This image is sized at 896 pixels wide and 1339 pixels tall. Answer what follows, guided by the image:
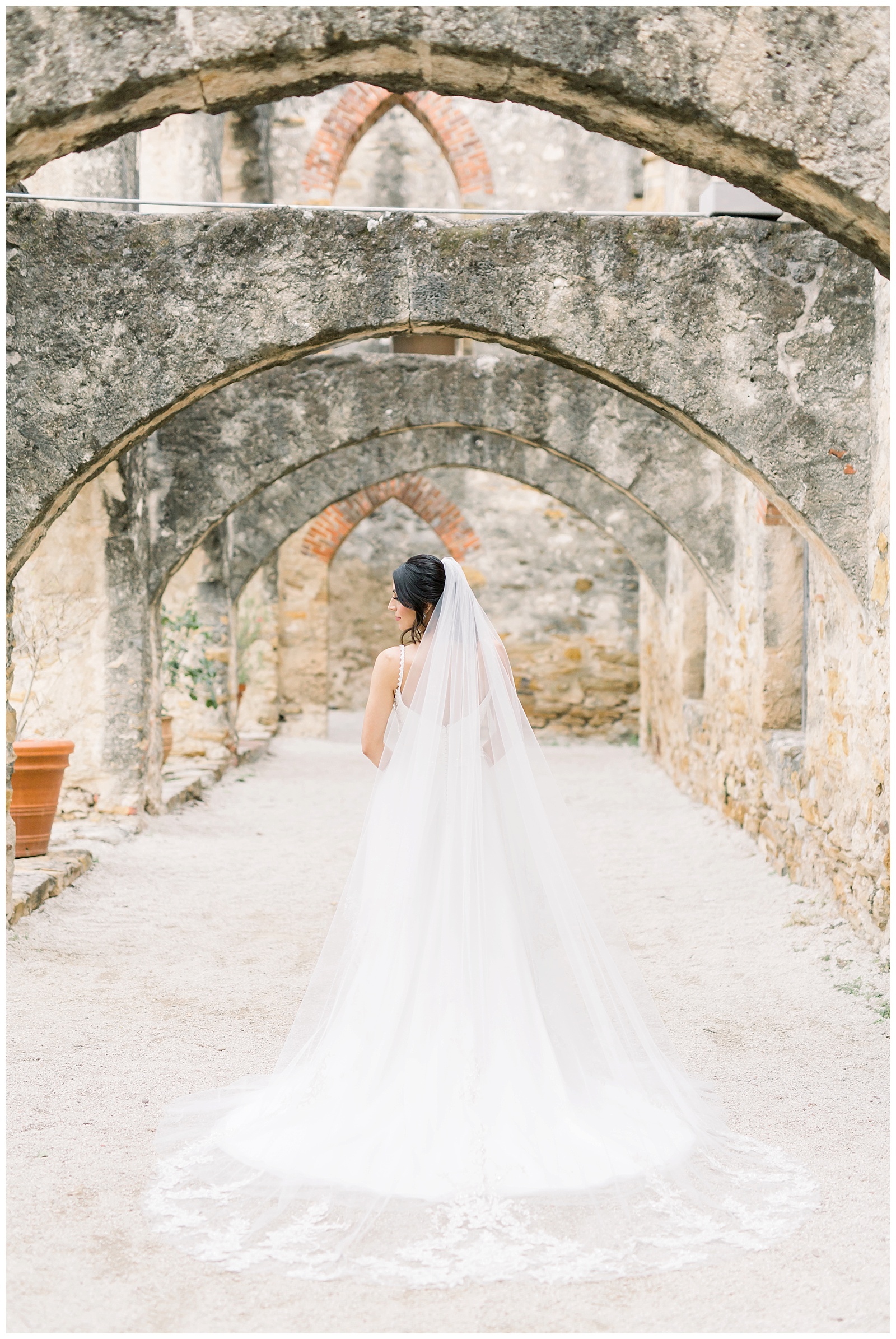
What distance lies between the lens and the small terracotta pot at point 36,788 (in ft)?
19.2

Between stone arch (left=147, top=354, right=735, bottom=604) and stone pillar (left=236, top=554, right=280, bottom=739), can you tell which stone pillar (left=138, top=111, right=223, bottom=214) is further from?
stone pillar (left=236, top=554, right=280, bottom=739)

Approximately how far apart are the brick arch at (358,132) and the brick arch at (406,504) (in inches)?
115

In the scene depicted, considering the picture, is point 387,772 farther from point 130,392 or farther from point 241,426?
point 241,426

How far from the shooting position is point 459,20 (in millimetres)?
2602

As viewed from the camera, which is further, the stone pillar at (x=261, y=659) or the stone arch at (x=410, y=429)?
the stone pillar at (x=261, y=659)

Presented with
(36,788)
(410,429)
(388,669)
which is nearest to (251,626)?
(410,429)

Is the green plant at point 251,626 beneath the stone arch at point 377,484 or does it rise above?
beneath

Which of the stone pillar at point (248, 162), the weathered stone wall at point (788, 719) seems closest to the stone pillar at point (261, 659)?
the stone pillar at point (248, 162)

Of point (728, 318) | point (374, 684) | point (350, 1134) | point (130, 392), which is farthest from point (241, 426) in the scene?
point (350, 1134)

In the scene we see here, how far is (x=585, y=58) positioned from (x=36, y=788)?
4369 mm

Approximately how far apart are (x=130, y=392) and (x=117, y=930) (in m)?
2.22

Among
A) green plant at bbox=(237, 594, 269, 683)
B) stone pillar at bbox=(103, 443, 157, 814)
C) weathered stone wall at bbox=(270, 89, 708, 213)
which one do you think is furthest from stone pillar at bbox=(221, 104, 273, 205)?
stone pillar at bbox=(103, 443, 157, 814)

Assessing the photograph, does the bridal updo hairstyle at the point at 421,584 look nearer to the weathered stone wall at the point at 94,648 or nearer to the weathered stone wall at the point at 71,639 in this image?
the weathered stone wall at the point at 71,639

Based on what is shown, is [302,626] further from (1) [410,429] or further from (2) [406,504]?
(1) [410,429]
